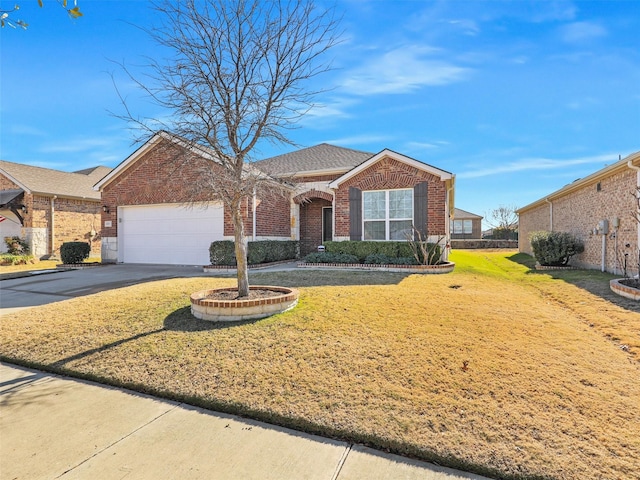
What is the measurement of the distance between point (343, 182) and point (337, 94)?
670 cm

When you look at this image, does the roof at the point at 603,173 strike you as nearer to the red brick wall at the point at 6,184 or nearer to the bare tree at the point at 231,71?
the bare tree at the point at 231,71

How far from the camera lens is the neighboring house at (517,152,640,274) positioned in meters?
9.98

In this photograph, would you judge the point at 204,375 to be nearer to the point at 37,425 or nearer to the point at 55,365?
the point at 37,425

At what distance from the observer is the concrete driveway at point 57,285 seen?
8219 mm

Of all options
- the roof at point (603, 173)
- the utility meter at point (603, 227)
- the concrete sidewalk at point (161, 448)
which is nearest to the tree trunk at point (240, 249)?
the concrete sidewalk at point (161, 448)

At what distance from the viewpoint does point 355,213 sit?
531 inches

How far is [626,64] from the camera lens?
9.90 meters

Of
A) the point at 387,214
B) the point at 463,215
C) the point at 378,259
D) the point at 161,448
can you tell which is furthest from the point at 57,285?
the point at 463,215

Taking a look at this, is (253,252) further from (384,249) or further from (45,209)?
(45,209)

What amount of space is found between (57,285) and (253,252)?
6.06 m

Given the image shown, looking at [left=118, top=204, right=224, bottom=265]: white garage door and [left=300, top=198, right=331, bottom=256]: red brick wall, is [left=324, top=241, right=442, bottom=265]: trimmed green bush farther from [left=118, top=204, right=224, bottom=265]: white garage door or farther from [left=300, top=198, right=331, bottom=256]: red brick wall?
[left=118, top=204, right=224, bottom=265]: white garage door

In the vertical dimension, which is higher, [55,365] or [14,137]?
[14,137]

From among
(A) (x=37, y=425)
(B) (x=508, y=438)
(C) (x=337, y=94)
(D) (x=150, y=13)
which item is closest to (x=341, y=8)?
(C) (x=337, y=94)

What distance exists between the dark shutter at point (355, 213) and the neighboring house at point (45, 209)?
597 inches
